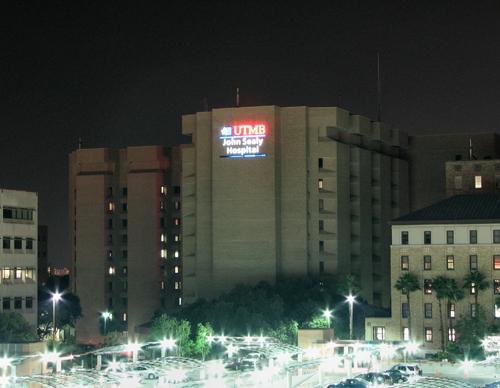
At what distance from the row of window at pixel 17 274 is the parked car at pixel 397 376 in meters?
60.8

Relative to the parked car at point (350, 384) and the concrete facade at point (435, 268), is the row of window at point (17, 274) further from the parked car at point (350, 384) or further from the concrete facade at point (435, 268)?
the parked car at point (350, 384)

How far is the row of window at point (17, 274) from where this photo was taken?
167 meters

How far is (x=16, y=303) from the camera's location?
16825cm

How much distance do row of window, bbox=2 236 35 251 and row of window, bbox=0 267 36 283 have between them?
2.55 m

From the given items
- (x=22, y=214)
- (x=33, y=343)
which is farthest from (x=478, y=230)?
(x=33, y=343)

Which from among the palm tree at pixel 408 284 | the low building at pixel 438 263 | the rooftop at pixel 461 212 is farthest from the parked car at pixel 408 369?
the rooftop at pixel 461 212

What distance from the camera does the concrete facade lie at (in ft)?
565

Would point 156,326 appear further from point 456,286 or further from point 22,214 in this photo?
point 456,286

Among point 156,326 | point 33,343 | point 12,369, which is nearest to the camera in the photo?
point 12,369

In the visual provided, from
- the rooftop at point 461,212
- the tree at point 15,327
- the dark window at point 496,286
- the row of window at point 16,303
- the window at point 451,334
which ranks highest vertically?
the rooftop at point 461,212

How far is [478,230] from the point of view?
174 metres

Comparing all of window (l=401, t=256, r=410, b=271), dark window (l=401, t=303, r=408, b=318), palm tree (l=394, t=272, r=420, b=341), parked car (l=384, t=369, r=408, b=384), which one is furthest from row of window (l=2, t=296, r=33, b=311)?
parked car (l=384, t=369, r=408, b=384)

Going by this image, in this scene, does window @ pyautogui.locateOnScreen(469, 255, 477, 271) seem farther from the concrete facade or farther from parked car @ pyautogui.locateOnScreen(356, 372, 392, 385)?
parked car @ pyautogui.locateOnScreen(356, 372, 392, 385)

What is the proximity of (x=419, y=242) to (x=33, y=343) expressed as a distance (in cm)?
6948
